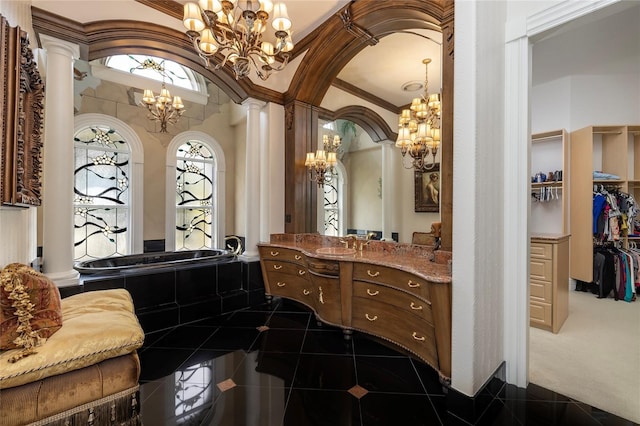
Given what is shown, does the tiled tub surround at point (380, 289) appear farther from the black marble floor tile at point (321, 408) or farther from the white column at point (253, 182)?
the black marble floor tile at point (321, 408)

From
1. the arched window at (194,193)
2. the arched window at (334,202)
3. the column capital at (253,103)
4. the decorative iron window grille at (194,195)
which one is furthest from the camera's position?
the decorative iron window grille at (194,195)

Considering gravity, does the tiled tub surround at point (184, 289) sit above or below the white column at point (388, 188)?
below

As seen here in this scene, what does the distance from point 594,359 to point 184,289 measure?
156 inches

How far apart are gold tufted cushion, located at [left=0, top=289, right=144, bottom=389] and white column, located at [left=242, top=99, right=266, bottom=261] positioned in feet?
6.65

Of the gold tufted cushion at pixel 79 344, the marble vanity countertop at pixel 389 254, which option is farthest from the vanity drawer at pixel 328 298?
the gold tufted cushion at pixel 79 344

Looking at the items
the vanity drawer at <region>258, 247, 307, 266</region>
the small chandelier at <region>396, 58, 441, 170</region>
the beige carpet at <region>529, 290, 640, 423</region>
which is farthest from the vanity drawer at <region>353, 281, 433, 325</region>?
the small chandelier at <region>396, 58, 441, 170</region>

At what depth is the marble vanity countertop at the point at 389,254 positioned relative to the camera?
1.98 meters

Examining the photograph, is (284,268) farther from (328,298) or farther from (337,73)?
(337,73)

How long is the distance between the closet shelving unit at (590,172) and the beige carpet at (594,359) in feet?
2.99

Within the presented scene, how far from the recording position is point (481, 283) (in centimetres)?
164

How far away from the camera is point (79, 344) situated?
1311 millimetres

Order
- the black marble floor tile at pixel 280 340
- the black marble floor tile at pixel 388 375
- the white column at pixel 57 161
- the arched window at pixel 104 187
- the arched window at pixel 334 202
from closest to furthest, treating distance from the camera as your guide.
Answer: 1. the black marble floor tile at pixel 388 375
2. the white column at pixel 57 161
3. the black marble floor tile at pixel 280 340
4. the arched window at pixel 334 202
5. the arched window at pixel 104 187

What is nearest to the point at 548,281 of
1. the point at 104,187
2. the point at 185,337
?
the point at 185,337

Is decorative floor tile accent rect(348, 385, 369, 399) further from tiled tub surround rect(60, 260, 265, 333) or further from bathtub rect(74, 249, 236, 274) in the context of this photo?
bathtub rect(74, 249, 236, 274)
